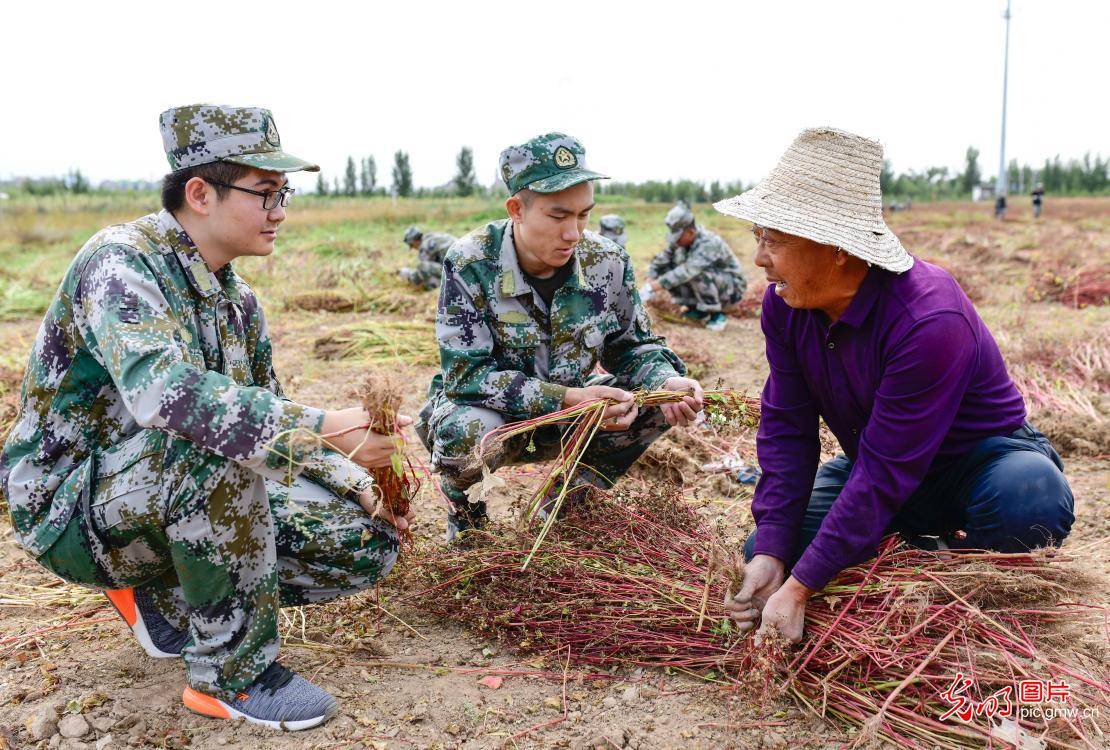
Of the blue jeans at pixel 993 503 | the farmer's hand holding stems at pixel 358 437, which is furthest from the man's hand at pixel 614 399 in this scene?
the farmer's hand holding stems at pixel 358 437

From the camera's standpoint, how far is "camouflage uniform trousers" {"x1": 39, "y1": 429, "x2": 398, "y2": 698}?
2.02m

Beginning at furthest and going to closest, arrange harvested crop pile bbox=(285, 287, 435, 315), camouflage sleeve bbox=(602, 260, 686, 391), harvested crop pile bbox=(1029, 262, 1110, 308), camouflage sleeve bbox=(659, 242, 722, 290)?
harvested crop pile bbox=(1029, 262, 1110, 308) → harvested crop pile bbox=(285, 287, 435, 315) → camouflage sleeve bbox=(659, 242, 722, 290) → camouflage sleeve bbox=(602, 260, 686, 391)

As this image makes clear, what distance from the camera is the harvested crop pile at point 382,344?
22.6ft

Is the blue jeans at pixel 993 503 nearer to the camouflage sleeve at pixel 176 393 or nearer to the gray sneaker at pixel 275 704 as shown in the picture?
the gray sneaker at pixel 275 704

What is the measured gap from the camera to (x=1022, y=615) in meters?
2.14

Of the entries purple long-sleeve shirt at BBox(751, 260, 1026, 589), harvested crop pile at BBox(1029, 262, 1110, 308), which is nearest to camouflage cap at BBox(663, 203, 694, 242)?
harvested crop pile at BBox(1029, 262, 1110, 308)

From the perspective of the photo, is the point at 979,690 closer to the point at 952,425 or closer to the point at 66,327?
the point at 952,425

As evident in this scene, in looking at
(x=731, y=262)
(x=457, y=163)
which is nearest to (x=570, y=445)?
(x=731, y=262)

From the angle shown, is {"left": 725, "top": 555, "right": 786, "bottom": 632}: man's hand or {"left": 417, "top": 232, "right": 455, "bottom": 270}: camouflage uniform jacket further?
{"left": 417, "top": 232, "right": 455, "bottom": 270}: camouflage uniform jacket

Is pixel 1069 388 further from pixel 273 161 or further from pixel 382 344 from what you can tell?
pixel 382 344

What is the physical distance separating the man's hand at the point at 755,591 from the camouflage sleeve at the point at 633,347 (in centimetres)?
100

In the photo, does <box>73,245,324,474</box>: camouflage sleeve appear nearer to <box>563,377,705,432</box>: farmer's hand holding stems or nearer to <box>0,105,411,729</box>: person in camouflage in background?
<box>0,105,411,729</box>: person in camouflage in background

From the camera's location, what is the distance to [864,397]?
226 cm

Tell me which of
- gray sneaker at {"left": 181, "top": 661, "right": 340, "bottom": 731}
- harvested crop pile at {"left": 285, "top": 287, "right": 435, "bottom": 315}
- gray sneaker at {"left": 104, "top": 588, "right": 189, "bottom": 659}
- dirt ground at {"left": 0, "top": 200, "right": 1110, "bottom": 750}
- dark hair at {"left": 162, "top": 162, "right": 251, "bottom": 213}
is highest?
dark hair at {"left": 162, "top": 162, "right": 251, "bottom": 213}
